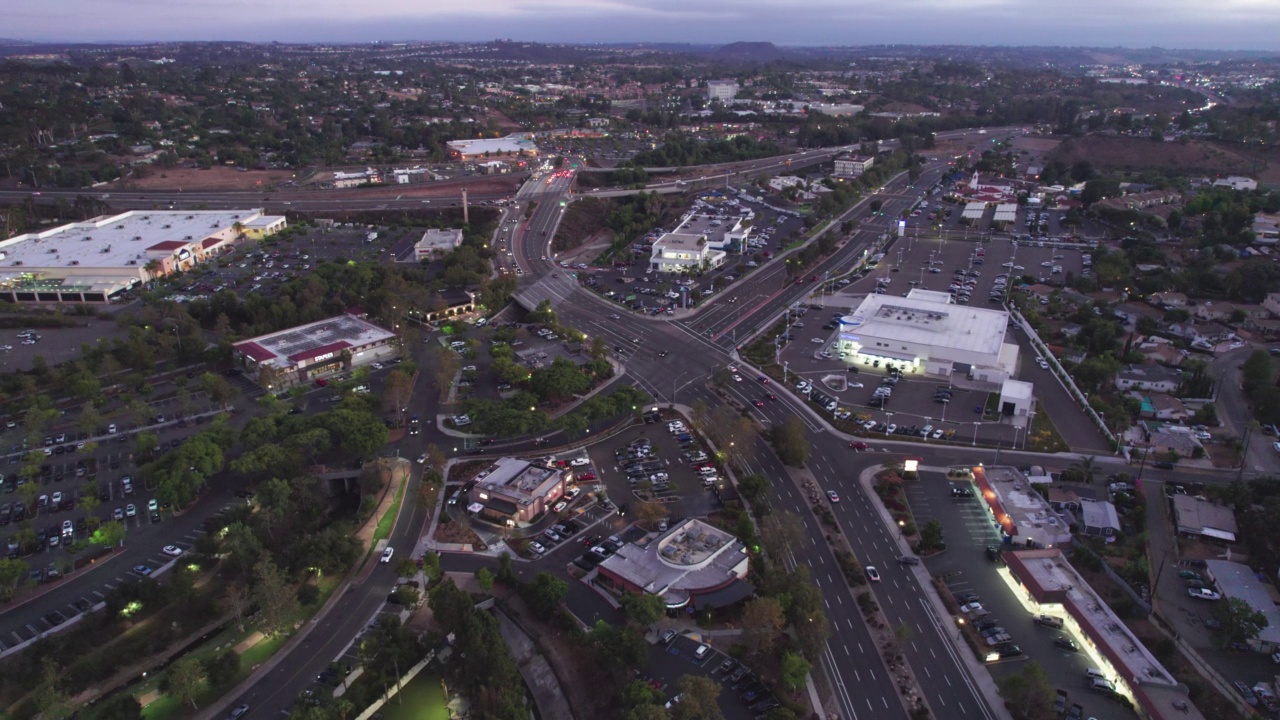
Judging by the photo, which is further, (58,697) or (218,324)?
(218,324)

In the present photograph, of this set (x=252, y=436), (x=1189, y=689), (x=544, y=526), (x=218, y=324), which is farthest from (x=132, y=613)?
(x=1189, y=689)

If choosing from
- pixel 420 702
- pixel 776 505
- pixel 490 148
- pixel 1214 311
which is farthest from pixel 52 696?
pixel 490 148

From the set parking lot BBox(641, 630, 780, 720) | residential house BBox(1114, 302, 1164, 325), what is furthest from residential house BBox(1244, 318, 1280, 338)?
parking lot BBox(641, 630, 780, 720)

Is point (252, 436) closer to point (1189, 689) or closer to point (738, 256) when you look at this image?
point (1189, 689)

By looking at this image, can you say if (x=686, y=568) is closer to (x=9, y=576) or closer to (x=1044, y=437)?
(x=1044, y=437)

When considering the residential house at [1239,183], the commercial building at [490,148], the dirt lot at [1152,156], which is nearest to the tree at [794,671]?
the residential house at [1239,183]
